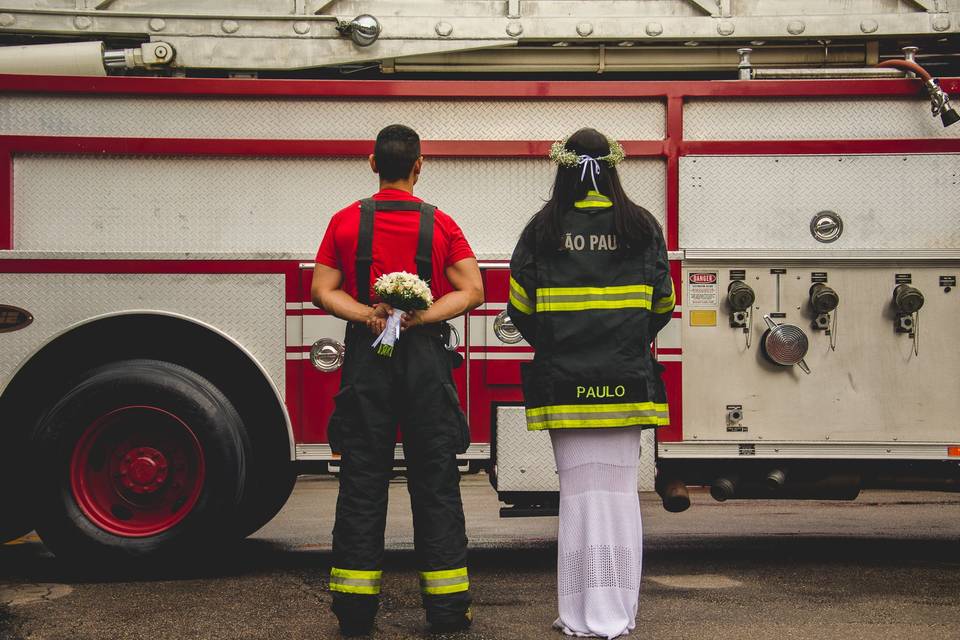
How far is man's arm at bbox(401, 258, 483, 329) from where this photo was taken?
4672 millimetres

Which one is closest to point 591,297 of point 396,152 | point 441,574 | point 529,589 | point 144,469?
point 396,152

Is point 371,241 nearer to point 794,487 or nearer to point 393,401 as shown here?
point 393,401

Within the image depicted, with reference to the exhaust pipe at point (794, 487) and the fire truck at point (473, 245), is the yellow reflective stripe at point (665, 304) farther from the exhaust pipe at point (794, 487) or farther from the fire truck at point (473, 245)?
the exhaust pipe at point (794, 487)

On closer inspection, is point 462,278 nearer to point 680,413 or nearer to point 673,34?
point 680,413

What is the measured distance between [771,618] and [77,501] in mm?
3274

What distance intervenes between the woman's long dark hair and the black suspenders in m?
0.39

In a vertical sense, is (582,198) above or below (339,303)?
above

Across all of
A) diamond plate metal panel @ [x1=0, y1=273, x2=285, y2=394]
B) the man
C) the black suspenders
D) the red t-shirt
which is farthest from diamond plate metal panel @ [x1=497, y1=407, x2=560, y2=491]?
the black suspenders

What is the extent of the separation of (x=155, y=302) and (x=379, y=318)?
1.81m

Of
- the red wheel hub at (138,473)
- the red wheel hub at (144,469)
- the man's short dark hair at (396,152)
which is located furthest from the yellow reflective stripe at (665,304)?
the red wheel hub at (144,469)

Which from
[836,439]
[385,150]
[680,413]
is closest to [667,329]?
[680,413]

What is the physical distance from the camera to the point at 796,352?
19.6ft

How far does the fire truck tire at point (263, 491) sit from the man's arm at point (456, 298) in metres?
1.75

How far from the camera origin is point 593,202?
4.64 meters
